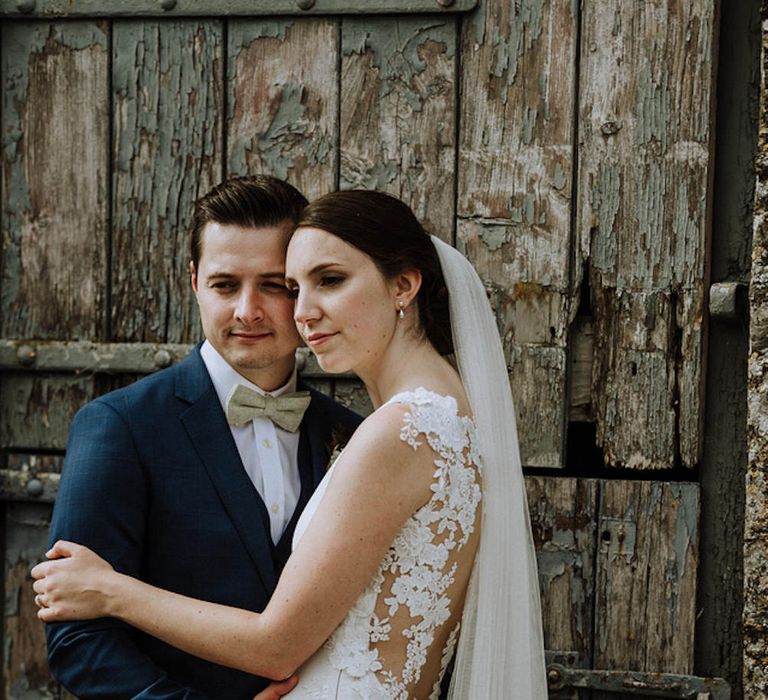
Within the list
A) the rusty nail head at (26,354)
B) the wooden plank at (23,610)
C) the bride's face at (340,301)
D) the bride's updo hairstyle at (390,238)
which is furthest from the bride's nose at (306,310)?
the wooden plank at (23,610)

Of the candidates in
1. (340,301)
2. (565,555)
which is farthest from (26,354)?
(565,555)

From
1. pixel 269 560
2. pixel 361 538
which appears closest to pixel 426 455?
pixel 361 538

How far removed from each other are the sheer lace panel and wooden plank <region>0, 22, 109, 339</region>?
116 centimetres

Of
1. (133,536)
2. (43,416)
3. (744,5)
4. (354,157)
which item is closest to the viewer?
(133,536)

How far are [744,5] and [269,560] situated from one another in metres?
1.62

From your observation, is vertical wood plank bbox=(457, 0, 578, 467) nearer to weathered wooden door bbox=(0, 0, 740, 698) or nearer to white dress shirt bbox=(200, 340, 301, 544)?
weathered wooden door bbox=(0, 0, 740, 698)

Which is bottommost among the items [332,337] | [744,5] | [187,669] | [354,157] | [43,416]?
[187,669]

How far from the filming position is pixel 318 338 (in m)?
2.14

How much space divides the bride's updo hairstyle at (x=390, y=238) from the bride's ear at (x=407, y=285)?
0.03 feet

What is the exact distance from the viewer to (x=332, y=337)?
7.00 feet

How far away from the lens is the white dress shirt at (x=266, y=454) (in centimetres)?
229

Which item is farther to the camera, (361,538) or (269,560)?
(269,560)

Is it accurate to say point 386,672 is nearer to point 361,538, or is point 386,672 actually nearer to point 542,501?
point 361,538

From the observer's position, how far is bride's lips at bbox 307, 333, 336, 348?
2132 mm
